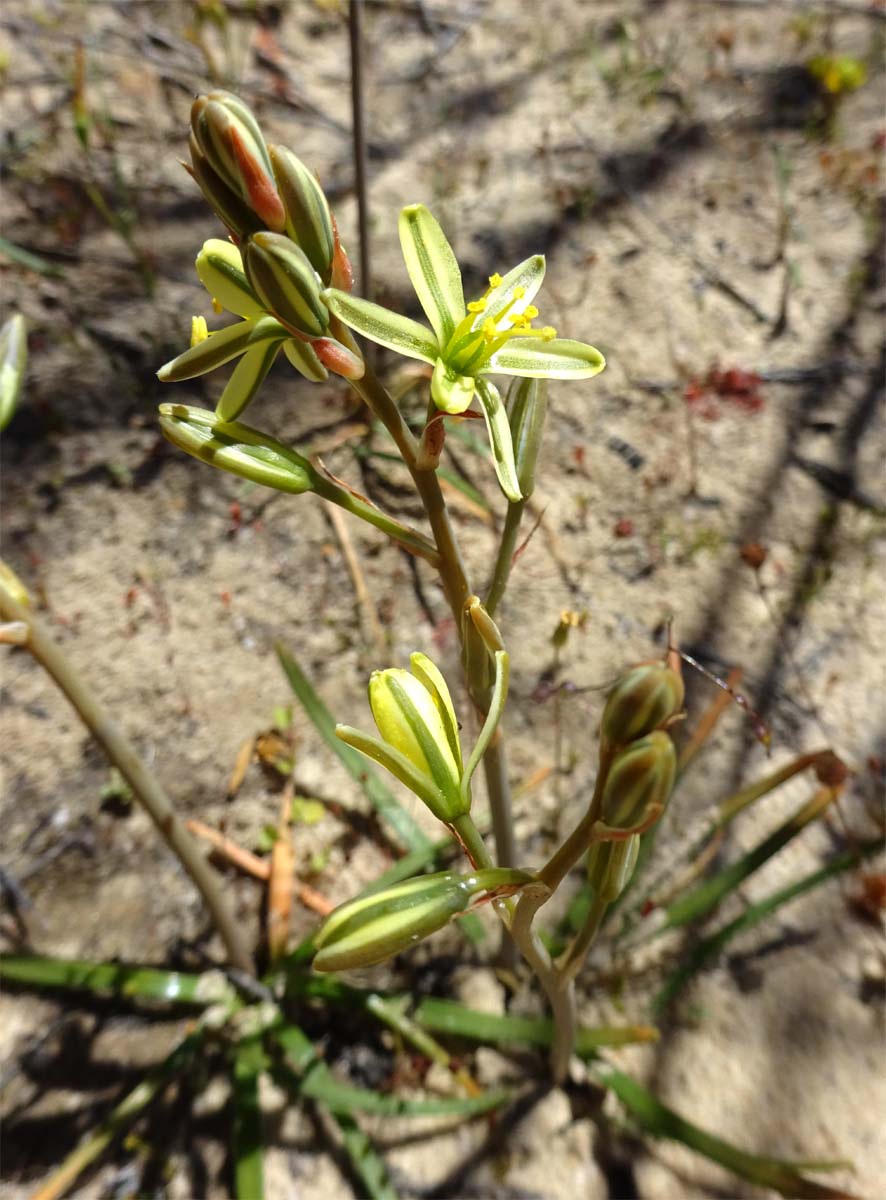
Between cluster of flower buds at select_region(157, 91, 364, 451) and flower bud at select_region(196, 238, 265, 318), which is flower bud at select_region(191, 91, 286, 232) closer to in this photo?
cluster of flower buds at select_region(157, 91, 364, 451)

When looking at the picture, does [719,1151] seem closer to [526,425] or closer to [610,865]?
[610,865]

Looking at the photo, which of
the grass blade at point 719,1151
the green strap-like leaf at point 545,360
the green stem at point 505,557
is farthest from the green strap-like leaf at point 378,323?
the grass blade at point 719,1151

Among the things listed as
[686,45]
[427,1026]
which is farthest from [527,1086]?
[686,45]

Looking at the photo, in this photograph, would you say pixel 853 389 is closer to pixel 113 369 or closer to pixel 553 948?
pixel 553 948

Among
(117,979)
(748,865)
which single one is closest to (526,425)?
(748,865)

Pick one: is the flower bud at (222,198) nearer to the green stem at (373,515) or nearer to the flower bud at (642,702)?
the green stem at (373,515)
